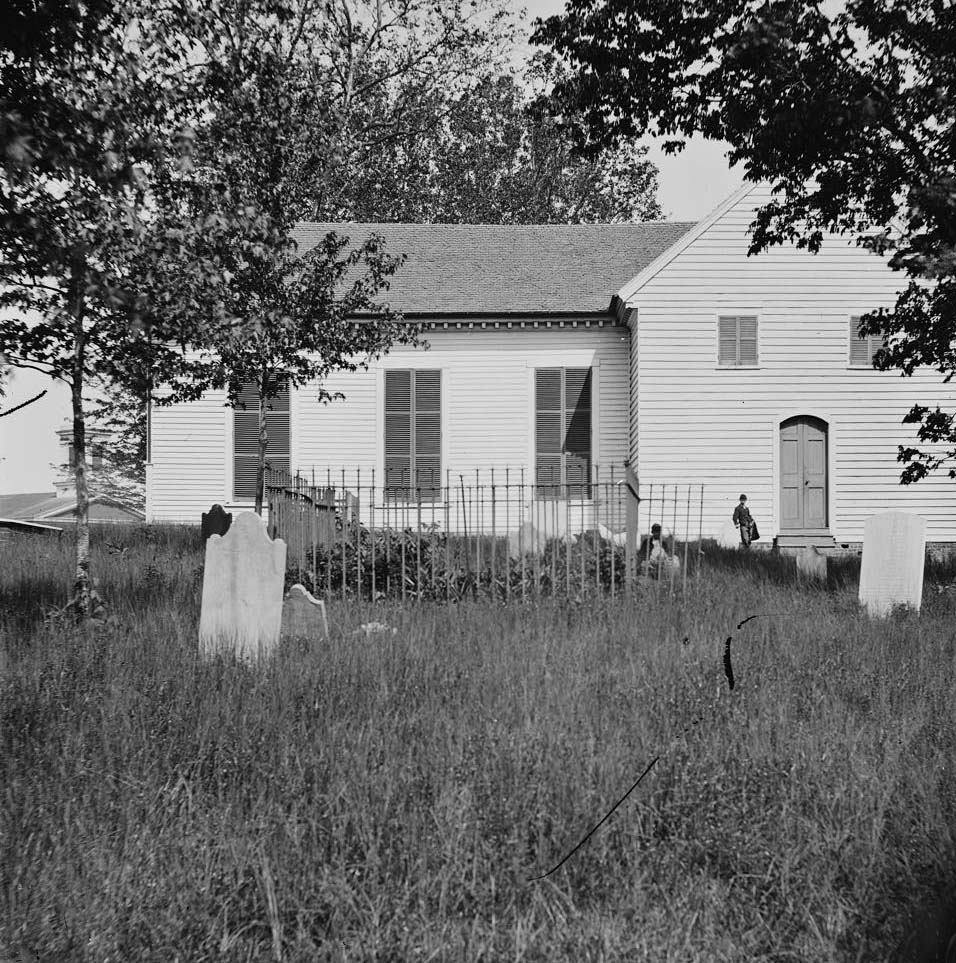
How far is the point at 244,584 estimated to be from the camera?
8.67 metres

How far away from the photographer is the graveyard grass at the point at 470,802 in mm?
3824

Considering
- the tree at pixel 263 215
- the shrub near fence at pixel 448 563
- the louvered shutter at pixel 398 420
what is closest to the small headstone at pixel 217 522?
the tree at pixel 263 215

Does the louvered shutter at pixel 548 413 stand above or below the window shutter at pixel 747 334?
below

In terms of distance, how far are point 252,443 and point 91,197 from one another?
1444 cm

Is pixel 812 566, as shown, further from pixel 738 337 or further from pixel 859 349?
pixel 859 349

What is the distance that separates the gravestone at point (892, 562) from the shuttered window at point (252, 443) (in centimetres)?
1462

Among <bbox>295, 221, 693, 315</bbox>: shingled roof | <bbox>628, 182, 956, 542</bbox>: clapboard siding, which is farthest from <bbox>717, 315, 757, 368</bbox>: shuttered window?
<bbox>295, 221, 693, 315</bbox>: shingled roof

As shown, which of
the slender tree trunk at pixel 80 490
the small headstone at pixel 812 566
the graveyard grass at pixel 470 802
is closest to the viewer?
the graveyard grass at pixel 470 802

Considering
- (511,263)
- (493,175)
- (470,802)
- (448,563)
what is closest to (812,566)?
(448,563)

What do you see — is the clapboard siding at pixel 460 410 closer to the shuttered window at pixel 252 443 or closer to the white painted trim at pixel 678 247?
the shuttered window at pixel 252 443

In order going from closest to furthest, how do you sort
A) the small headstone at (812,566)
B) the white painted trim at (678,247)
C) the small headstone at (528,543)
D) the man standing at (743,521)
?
the small headstone at (528,543) < the small headstone at (812,566) < the man standing at (743,521) < the white painted trim at (678,247)

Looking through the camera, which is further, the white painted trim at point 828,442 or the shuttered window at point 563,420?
the shuttered window at point 563,420

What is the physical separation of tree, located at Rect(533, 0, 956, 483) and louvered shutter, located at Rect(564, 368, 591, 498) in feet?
30.8

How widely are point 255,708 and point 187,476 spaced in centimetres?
1752
